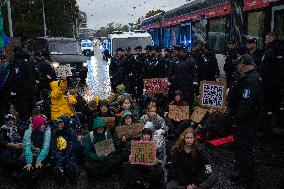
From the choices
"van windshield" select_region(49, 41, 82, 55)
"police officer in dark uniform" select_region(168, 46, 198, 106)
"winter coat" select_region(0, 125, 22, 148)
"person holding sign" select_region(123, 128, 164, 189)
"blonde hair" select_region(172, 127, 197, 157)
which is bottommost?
"person holding sign" select_region(123, 128, 164, 189)

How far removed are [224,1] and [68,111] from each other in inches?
278

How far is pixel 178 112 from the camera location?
980 cm

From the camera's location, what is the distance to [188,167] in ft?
19.6

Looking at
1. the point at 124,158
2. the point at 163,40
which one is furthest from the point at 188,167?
the point at 163,40

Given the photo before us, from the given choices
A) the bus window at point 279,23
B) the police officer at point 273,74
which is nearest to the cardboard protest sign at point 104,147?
the police officer at point 273,74

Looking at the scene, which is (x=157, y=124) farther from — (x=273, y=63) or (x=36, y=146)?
(x=273, y=63)

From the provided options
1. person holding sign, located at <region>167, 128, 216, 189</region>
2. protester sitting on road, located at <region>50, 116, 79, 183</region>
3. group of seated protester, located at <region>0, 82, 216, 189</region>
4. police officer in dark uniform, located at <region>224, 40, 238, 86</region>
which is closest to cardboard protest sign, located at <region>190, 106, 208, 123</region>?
group of seated protester, located at <region>0, 82, 216, 189</region>

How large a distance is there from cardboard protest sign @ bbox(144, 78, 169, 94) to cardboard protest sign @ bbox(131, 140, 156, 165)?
5.23m

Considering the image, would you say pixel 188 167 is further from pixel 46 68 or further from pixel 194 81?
pixel 46 68

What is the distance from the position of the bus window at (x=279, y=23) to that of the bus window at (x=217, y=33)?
3882 millimetres

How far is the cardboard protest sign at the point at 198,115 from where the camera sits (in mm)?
9641

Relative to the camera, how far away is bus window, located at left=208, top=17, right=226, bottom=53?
1415cm

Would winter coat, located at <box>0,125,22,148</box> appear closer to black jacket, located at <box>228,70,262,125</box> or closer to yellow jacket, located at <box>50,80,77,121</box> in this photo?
yellow jacket, located at <box>50,80,77,121</box>

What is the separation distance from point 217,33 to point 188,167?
31.3 ft
